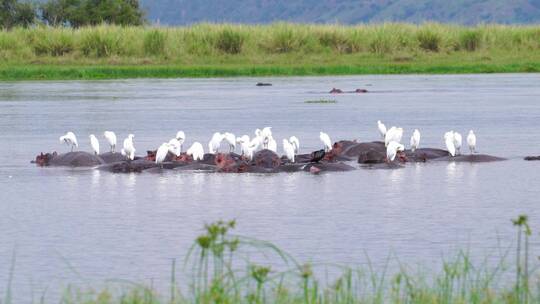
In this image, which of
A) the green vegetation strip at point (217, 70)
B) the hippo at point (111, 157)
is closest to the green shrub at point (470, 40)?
the green vegetation strip at point (217, 70)

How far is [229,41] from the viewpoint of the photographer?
5094 centimetres

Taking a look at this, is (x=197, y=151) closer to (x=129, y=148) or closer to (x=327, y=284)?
(x=129, y=148)

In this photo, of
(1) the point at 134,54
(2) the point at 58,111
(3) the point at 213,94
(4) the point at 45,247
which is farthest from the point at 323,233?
(1) the point at 134,54

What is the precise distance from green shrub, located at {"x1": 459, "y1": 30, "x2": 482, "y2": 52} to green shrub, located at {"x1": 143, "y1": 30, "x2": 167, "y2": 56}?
35.8 feet

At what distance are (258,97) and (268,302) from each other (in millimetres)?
25913

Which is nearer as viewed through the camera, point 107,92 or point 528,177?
point 528,177

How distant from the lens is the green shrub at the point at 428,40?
169 feet

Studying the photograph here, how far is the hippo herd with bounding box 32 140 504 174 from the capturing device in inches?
707

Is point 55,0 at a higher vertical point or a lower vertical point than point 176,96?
higher

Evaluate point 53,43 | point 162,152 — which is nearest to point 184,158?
point 162,152

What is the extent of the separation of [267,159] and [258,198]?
134 inches

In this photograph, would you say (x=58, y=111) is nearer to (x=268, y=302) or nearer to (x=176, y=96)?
(x=176, y=96)

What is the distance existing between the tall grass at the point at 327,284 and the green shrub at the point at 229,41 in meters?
39.4

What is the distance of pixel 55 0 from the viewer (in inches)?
3004
